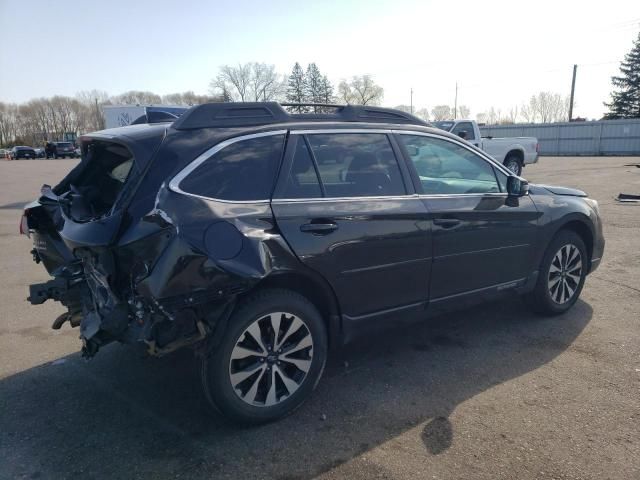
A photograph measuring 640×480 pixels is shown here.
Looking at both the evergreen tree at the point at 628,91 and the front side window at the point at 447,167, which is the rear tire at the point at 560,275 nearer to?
the front side window at the point at 447,167

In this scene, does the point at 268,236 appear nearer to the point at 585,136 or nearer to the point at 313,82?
the point at 585,136

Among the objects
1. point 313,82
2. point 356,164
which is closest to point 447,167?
point 356,164

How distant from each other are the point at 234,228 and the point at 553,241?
10.5 ft

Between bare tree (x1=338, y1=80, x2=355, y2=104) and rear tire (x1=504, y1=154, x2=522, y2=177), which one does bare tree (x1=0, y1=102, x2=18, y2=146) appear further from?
rear tire (x1=504, y1=154, x2=522, y2=177)

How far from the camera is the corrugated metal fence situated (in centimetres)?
3362

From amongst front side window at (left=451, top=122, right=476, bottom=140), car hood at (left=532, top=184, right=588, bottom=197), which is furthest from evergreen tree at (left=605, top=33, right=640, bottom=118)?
car hood at (left=532, top=184, right=588, bottom=197)

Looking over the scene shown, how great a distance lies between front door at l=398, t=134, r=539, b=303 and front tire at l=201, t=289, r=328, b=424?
1142mm

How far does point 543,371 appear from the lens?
3.64 metres

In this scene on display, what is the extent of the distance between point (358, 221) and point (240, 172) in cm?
83

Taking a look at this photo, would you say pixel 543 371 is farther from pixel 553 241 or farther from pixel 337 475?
pixel 337 475

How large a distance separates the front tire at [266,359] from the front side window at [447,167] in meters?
1.44

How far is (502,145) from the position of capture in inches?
677

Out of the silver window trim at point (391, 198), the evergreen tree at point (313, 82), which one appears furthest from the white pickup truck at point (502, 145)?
the evergreen tree at point (313, 82)

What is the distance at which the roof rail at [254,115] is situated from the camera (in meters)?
3.17
